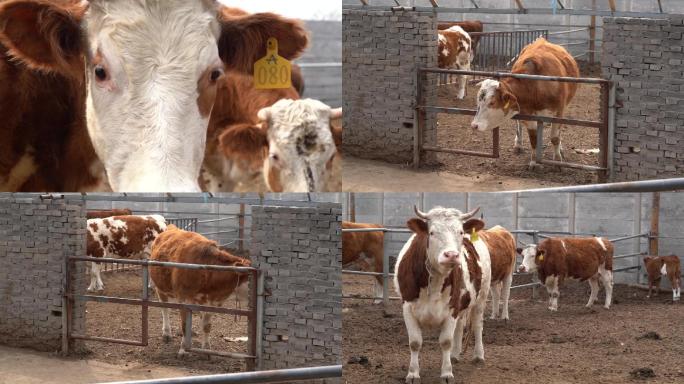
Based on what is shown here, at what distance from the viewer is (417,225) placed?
519 cm

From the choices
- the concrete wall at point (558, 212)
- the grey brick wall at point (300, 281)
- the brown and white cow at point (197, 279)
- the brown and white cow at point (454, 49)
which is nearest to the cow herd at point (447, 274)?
the concrete wall at point (558, 212)

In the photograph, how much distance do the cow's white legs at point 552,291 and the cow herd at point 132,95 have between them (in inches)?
183

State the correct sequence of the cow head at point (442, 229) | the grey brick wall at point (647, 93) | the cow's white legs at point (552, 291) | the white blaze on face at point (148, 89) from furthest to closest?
the cow's white legs at point (552, 291), the grey brick wall at point (647, 93), the cow head at point (442, 229), the white blaze on face at point (148, 89)

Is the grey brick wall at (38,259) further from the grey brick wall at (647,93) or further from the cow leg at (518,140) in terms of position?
the grey brick wall at (647,93)

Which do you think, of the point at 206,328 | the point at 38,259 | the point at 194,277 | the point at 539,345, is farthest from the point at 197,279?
the point at 539,345

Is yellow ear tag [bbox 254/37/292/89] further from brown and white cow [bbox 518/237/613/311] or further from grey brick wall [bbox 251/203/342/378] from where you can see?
brown and white cow [bbox 518/237/613/311]

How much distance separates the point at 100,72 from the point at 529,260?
5787 millimetres

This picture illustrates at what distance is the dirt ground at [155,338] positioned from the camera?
7.07 meters

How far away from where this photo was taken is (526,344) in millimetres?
6340

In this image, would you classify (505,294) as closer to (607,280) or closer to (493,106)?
(493,106)

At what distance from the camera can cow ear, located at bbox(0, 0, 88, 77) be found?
290 cm

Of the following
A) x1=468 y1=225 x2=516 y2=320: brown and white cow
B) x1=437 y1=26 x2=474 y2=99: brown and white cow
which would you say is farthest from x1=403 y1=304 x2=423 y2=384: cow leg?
x1=437 y1=26 x2=474 y2=99: brown and white cow

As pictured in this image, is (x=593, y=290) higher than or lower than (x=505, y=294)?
lower

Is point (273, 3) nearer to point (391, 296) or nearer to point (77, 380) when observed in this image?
point (391, 296)
